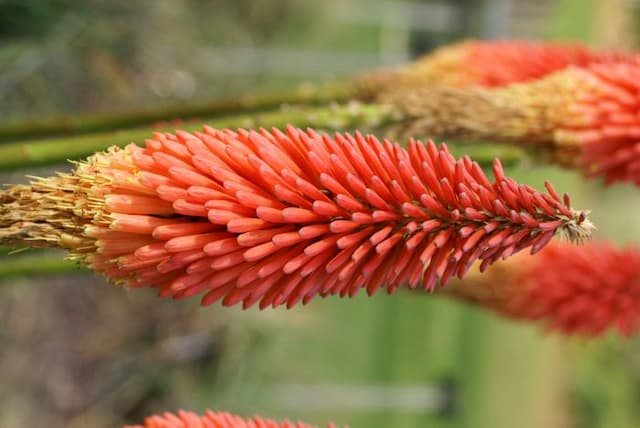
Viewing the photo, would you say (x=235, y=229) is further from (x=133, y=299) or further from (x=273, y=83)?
(x=273, y=83)

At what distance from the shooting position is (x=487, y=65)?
288cm

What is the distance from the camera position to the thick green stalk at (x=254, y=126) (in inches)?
89.4

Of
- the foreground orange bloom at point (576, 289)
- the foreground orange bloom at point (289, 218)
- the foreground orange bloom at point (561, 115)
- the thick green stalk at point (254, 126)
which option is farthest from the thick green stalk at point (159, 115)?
the foreground orange bloom at point (289, 218)

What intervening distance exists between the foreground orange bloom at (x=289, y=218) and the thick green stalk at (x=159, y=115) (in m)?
1.31

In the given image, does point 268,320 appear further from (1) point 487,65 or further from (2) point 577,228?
(2) point 577,228

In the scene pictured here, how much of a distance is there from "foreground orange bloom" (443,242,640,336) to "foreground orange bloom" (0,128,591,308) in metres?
1.50

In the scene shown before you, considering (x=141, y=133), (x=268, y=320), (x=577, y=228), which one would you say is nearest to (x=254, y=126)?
(x=141, y=133)

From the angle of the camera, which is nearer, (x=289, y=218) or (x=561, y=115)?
(x=289, y=218)

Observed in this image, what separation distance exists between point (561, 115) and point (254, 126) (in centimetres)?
89

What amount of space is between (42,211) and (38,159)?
0.72m

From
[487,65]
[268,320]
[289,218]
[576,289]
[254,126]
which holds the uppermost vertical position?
[487,65]

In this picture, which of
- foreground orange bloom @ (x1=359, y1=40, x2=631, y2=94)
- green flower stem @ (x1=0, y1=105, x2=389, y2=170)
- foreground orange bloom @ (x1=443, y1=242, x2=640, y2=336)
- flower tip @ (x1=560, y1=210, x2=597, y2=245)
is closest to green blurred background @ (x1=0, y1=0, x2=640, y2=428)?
foreground orange bloom @ (x1=359, y1=40, x2=631, y2=94)

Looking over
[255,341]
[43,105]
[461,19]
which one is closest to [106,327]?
[255,341]

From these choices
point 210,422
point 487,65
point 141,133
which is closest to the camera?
point 210,422
